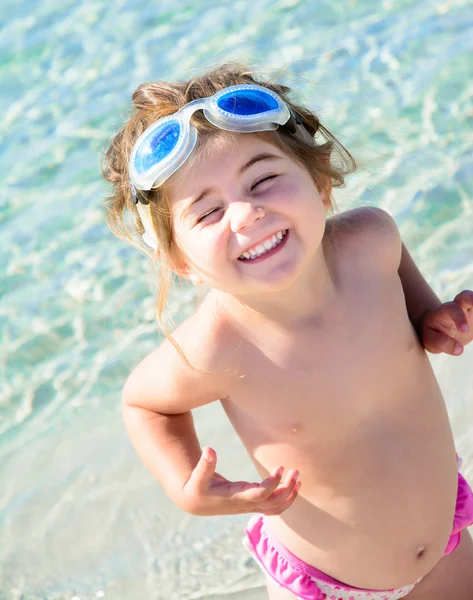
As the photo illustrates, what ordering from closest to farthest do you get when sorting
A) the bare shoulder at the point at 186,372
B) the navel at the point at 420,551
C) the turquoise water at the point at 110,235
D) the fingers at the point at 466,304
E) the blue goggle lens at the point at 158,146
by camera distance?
the blue goggle lens at the point at 158,146 → the bare shoulder at the point at 186,372 → the fingers at the point at 466,304 → the navel at the point at 420,551 → the turquoise water at the point at 110,235

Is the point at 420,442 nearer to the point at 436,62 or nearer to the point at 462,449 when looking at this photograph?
the point at 462,449

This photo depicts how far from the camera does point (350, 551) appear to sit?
2793 millimetres

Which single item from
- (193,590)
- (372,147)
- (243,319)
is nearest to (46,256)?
(372,147)

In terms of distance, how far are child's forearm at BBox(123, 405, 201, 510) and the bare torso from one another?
158 millimetres

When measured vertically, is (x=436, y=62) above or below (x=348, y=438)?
below

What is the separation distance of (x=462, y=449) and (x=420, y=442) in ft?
3.70

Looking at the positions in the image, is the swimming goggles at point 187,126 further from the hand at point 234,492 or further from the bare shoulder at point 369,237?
the hand at point 234,492

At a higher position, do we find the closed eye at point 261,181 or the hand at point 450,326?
the closed eye at point 261,181

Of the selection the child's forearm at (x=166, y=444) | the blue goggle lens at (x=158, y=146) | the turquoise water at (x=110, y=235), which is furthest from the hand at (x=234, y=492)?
the turquoise water at (x=110, y=235)

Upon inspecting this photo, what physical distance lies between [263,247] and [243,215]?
0.38 feet

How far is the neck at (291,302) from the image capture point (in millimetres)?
2586

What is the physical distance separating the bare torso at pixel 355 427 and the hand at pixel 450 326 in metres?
0.06

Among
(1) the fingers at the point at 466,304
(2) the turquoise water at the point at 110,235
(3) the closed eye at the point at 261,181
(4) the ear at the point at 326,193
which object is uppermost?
(3) the closed eye at the point at 261,181

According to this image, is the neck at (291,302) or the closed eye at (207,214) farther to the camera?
the neck at (291,302)
